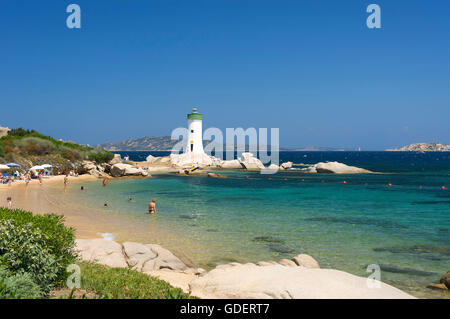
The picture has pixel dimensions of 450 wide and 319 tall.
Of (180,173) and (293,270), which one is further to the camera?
(180,173)

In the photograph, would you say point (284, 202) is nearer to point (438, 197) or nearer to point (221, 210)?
point (221, 210)

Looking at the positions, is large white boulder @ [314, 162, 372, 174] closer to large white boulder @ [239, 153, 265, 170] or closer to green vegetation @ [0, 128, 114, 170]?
large white boulder @ [239, 153, 265, 170]

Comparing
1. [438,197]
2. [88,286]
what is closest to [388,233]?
[88,286]

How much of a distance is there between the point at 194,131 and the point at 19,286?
69.8 m

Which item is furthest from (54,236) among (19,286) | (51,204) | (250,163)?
(250,163)

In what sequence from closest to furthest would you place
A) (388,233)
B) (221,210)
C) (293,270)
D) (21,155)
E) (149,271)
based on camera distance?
(293,270) < (149,271) < (388,233) < (221,210) < (21,155)

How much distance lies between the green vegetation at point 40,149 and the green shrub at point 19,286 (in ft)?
172

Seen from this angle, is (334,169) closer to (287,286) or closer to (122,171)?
(122,171)

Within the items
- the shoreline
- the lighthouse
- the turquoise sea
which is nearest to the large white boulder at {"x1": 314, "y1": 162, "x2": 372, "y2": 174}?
A: the lighthouse

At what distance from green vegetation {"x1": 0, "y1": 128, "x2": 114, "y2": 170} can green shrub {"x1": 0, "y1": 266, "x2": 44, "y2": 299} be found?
5258 cm

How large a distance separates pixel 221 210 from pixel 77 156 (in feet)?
155

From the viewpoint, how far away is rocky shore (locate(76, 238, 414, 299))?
795 cm
